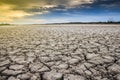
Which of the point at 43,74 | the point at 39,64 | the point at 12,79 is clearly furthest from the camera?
the point at 39,64

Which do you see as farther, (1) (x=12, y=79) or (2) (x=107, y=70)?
(2) (x=107, y=70)

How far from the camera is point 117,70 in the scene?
249cm

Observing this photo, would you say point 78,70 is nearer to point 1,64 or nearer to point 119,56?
point 119,56

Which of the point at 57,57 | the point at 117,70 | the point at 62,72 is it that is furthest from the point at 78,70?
the point at 57,57

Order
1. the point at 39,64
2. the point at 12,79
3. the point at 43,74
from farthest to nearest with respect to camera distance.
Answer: the point at 39,64
the point at 43,74
the point at 12,79

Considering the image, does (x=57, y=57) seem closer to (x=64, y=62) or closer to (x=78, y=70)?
(x=64, y=62)

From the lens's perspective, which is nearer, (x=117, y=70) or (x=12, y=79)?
(x=12, y=79)

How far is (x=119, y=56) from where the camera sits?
128 inches

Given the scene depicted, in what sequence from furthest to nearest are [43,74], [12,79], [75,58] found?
[75,58] < [43,74] < [12,79]

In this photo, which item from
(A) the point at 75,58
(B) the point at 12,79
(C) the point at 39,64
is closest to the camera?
(B) the point at 12,79

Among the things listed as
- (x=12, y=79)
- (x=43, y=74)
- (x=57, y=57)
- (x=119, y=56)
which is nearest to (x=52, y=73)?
(x=43, y=74)

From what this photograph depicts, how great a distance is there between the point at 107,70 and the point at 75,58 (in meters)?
0.82

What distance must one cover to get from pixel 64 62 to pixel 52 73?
0.58 meters

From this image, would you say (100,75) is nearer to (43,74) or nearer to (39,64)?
(43,74)
